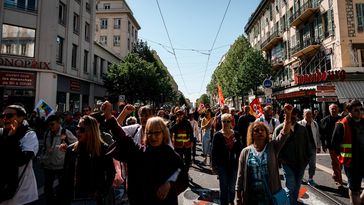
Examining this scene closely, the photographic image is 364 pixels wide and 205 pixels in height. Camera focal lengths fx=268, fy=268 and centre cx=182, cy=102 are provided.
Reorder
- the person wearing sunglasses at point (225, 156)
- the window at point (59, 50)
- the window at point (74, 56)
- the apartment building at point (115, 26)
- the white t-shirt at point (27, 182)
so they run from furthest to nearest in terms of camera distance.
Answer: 1. the apartment building at point (115, 26)
2. the window at point (74, 56)
3. the window at point (59, 50)
4. the person wearing sunglasses at point (225, 156)
5. the white t-shirt at point (27, 182)

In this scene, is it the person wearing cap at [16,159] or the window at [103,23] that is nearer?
the person wearing cap at [16,159]

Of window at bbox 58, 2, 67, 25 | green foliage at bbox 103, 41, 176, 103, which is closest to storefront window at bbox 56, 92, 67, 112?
window at bbox 58, 2, 67, 25

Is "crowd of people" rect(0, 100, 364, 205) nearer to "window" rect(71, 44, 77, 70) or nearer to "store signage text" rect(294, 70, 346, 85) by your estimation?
"store signage text" rect(294, 70, 346, 85)

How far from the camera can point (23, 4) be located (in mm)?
19844

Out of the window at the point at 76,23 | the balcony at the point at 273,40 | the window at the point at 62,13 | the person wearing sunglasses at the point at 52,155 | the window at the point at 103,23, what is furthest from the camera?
the window at the point at 103,23

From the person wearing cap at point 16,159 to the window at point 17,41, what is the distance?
63.9ft

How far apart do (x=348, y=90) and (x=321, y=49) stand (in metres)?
5.09

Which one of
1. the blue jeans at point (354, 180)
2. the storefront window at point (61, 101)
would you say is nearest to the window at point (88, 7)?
the storefront window at point (61, 101)

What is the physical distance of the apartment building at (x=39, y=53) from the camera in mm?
19141

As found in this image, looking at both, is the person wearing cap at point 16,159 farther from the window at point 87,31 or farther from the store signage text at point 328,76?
the window at point 87,31

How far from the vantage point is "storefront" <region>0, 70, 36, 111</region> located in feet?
61.8

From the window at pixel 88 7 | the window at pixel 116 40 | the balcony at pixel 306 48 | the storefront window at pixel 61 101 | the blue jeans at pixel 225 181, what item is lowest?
the blue jeans at pixel 225 181

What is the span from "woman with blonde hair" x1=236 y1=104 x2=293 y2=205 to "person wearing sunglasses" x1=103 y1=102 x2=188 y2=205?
3.05 feet

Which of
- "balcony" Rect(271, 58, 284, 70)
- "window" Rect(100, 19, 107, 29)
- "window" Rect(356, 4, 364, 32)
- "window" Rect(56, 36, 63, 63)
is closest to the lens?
"window" Rect(356, 4, 364, 32)
